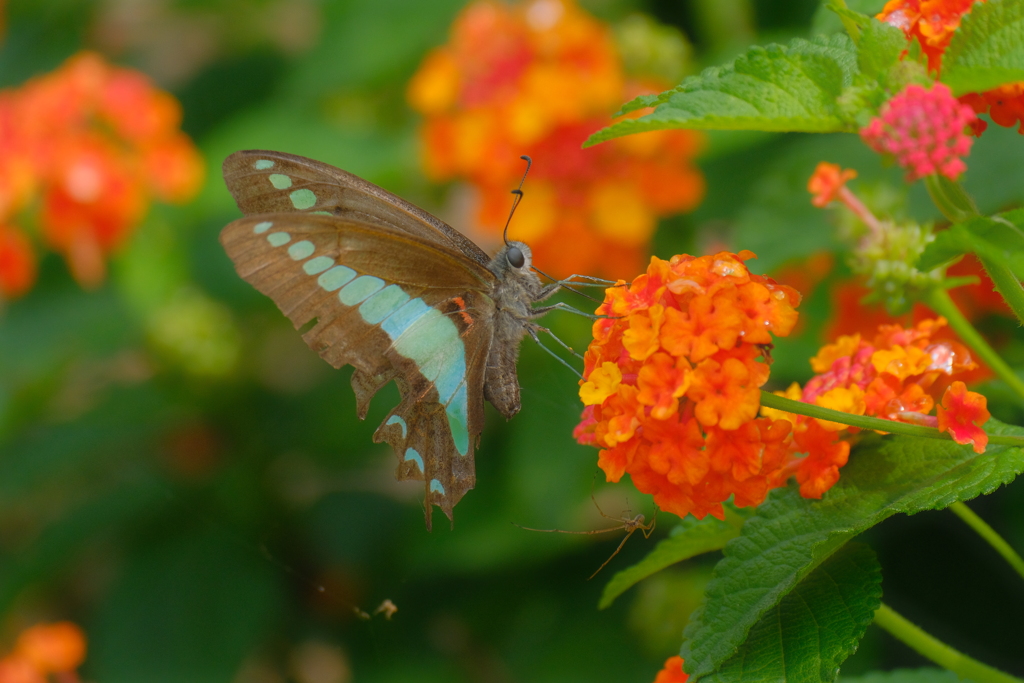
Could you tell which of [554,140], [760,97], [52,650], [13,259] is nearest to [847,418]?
[760,97]

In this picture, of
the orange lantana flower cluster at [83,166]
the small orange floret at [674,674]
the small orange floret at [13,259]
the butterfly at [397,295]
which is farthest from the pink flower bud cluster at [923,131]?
the small orange floret at [13,259]

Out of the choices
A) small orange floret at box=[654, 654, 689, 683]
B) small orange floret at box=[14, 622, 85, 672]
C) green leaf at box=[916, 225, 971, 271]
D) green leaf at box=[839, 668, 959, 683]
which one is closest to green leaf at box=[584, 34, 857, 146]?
green leaf at box=[916, 225, 971, 271]

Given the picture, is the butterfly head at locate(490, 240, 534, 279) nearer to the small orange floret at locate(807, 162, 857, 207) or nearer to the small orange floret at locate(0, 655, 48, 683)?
the small orange floret at locate(807, 162, 857, 207)

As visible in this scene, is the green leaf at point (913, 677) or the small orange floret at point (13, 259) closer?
the green leaf at point (913, 677)

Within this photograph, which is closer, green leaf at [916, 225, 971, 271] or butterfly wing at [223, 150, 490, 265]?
green leaf at [916, 225, 971, 271]

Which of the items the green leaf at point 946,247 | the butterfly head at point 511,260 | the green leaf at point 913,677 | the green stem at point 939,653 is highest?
the green leaf at point 946,247

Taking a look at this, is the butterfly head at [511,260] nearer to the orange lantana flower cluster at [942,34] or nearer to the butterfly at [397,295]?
the butterfly at [397,295]

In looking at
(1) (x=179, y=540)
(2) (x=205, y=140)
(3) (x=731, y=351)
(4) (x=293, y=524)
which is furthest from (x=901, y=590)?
(2) (x=205, y=140)
